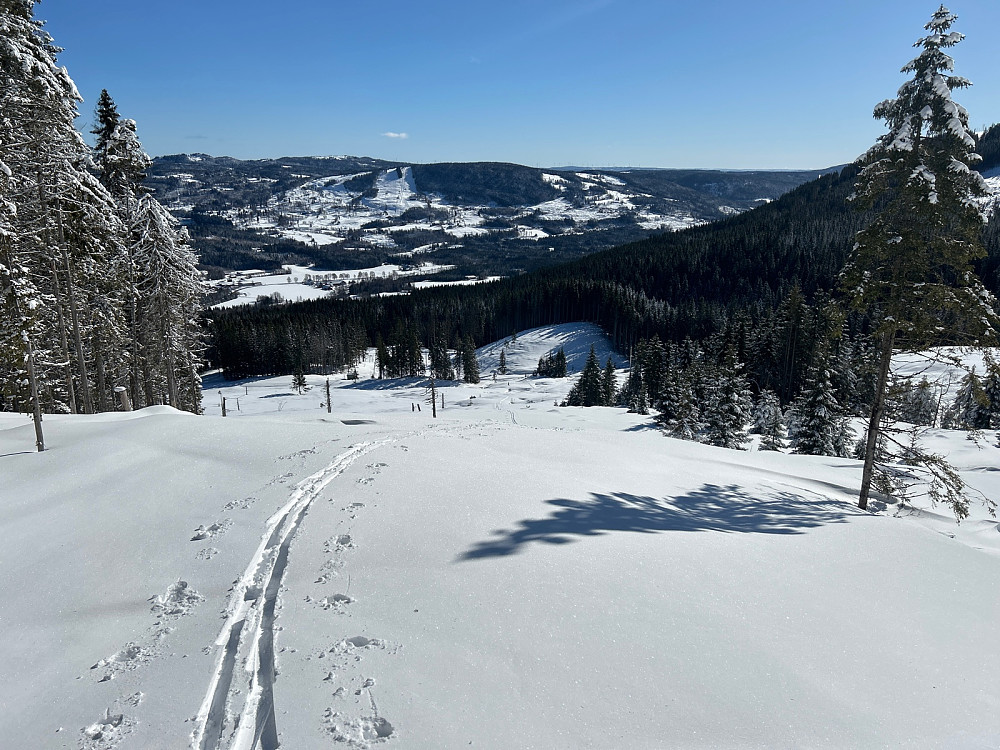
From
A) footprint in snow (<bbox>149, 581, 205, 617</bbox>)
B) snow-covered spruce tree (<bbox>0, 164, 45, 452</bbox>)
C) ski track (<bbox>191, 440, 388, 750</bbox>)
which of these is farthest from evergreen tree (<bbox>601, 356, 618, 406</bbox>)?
footprint in snow (<bbox>149, 581, 205, 617</bbox>)

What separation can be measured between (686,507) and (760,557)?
9.28 ft

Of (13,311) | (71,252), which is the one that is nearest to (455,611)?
(13,311)

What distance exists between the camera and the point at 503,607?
18.3ft

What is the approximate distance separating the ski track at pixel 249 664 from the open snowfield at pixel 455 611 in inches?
1.1

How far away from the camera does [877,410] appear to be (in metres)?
12.9

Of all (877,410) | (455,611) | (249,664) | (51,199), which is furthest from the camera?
(51,199)

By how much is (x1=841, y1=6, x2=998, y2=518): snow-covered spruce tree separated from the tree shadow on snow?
3894 mm

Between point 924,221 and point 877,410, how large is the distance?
460 centimetres

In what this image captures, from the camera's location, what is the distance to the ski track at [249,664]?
4023mm

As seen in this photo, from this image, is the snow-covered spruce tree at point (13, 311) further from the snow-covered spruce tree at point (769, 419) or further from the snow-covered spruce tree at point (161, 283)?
the snow-covered spruce tree at point (769, 419)

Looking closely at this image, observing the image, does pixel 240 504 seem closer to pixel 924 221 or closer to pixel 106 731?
pixel 106 731

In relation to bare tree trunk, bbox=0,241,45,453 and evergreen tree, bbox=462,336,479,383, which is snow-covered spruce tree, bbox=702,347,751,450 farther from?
evergreen tree, bbox=462,336,479,383

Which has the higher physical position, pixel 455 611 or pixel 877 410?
pixel 877 410

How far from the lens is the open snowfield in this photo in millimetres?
4203
